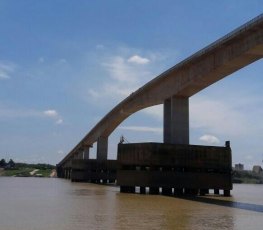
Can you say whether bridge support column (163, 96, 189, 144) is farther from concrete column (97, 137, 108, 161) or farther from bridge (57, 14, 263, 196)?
concrete column (97, 137, 108, 161)

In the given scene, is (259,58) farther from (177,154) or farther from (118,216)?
(118,216)

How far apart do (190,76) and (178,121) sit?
5060 mm

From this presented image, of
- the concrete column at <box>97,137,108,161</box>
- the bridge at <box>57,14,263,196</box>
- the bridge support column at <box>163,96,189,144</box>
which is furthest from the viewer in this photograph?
the concrete column at <box>97,137,108,161</box>

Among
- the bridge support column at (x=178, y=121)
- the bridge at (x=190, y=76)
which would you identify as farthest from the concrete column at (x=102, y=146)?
the bridge support column at (x=178, y=121)

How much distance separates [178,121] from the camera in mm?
45844

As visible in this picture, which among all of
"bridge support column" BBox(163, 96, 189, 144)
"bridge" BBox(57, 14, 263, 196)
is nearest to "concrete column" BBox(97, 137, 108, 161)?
"bridge" BBox(57, 14, 263, 196)

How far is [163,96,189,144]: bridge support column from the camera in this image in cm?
4578

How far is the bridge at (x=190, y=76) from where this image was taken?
114 feet

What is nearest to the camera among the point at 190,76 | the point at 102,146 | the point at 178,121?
the point at 190,76

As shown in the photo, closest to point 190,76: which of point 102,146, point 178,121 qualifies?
point 178,121

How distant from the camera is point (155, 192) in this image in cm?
4519

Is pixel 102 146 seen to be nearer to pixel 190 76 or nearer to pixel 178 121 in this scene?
pixel 178 121

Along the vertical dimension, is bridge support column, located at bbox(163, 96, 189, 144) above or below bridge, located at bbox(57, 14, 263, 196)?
below

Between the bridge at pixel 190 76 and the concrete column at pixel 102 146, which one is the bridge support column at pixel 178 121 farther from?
the concrete column at pixel 102 146
